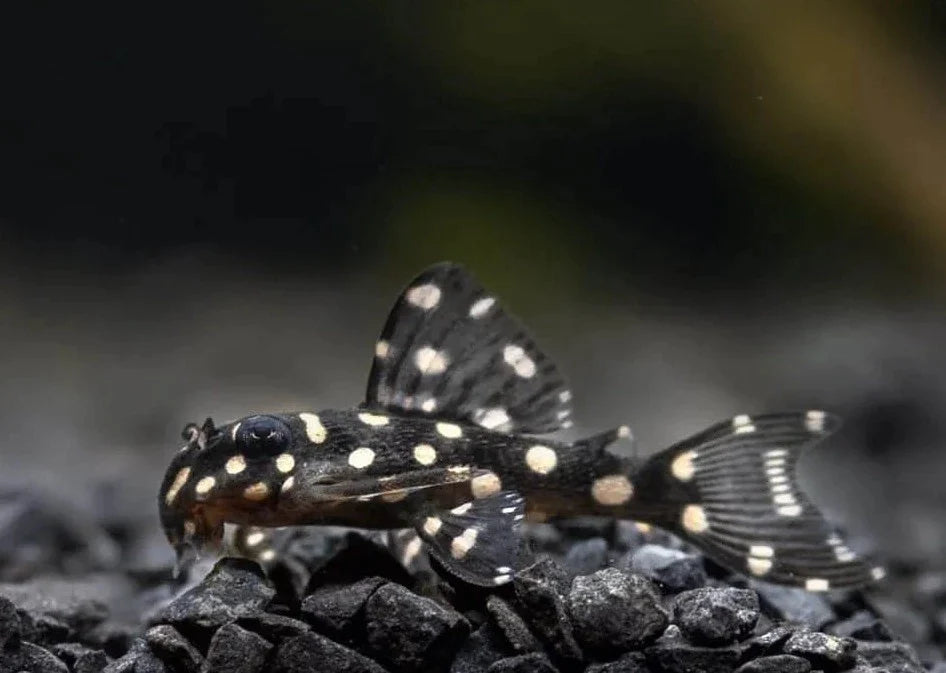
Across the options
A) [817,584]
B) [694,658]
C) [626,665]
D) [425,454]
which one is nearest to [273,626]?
[425,454]

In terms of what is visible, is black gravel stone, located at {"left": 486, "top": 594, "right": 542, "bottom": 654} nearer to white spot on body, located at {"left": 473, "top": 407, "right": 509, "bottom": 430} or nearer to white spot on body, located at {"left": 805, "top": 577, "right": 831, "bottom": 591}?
white spot on body, located at {"left": 473, "top": 407, "right": 509, "bottom": 430}

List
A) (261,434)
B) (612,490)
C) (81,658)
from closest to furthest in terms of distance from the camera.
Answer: (81,658) → (261,434) → (612,490)

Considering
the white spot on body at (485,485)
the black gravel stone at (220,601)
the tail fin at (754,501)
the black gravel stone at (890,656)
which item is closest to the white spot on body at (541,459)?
the white spot on body at (485,485)

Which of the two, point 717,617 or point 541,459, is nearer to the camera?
point 717,617

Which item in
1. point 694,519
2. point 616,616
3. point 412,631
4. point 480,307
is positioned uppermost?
point 480,307

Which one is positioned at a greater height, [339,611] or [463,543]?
[463,543]

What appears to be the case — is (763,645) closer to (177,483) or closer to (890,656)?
(890,656)
